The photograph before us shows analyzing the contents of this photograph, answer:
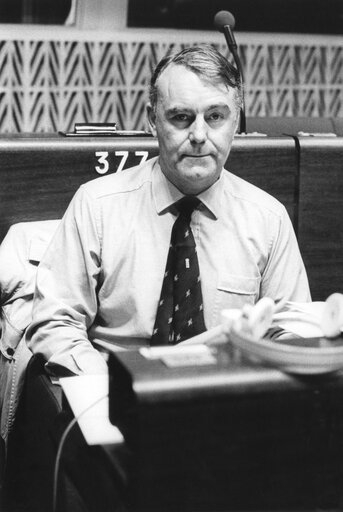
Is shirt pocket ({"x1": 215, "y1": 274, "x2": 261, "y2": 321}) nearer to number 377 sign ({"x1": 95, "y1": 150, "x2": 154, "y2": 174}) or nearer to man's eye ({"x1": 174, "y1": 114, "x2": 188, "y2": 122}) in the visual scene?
man's eye ({"x1": 174, "y1": 114, "x2": 188, "y2": 122})

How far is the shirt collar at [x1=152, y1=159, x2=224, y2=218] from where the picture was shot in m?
1.88

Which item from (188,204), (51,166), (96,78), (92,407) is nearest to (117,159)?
(51,166)

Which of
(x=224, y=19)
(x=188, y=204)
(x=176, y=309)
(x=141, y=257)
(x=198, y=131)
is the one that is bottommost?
(x=176, y=309)

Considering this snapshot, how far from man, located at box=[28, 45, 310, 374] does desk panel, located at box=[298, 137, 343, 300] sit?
1.64 ft

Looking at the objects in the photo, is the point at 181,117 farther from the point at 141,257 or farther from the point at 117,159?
the point at 117,159

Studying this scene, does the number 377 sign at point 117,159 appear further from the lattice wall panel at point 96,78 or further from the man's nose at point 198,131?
the lattice wall panel at point 96,78

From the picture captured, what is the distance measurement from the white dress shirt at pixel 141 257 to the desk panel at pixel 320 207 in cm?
50

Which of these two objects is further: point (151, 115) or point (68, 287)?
point (151, 115)

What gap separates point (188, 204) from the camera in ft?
6.15

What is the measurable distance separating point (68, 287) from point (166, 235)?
0.27 meters

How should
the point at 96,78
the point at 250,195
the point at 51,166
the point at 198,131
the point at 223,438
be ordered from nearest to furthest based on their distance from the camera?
1. the point at 223,438
2. the point at 198,131
3. the point at 250,195
4. the point at 51,166
5. the point at 96,78

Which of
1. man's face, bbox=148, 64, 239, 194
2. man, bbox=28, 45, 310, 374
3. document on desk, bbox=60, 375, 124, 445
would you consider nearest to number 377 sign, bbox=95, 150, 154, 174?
man, bbox=28, 45, 310, 374

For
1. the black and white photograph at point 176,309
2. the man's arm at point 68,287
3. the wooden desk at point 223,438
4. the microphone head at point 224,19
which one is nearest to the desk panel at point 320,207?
the black and white photograph at point 176,309

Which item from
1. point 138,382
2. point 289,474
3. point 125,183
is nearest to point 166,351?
point 138,382
